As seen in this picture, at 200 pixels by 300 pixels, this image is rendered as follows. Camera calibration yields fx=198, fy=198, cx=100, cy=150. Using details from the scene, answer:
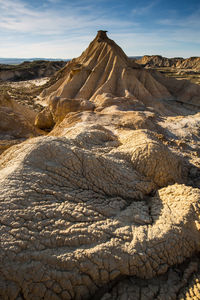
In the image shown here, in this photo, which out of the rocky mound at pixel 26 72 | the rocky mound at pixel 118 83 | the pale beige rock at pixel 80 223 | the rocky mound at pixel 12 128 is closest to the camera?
the pale beige rock at pixel 80 223

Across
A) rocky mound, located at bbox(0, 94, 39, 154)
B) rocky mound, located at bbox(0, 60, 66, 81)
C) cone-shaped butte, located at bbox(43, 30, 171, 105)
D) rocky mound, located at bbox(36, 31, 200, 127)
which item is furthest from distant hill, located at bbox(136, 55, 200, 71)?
rocky mound, located at bbox(0, 94, 39, 154)

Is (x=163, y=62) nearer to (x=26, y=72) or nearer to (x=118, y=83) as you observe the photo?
(x=26, y=72)

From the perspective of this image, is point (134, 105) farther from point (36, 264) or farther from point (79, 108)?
point (36, 264)

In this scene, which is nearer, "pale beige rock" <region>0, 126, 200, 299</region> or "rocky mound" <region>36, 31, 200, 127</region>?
"pale beige rock" <region>0, 126, 200, 299</region>

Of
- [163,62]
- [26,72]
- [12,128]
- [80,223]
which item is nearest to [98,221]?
[80,223]

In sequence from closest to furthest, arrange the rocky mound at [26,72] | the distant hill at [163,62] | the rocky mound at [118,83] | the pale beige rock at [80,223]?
the pale beige rock at [80,223], the rocky mound at [118,83], the rocky mound at [26,72], the distant hill at [163,62]

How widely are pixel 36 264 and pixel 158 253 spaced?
1.38 m

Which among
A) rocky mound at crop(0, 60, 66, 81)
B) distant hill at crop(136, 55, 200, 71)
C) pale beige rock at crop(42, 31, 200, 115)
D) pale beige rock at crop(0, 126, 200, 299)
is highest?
distant hill at crop(136, 55, 200, 71)

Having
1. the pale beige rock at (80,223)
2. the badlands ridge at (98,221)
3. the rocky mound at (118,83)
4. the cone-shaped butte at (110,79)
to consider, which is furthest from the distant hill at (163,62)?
the pale beige rock at (80,223)

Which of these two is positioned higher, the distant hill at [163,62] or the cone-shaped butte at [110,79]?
the distant hill at [163,62]

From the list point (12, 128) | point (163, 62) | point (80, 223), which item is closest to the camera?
point (80, 223)

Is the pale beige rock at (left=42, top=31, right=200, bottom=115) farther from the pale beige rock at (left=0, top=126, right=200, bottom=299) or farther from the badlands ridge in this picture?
the pale beige rock at (left=0, top=126, right=200, bottom=299)

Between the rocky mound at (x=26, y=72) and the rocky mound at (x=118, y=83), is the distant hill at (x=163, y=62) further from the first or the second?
the rocky mound at (x=118, y=83)

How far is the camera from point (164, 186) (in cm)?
352
